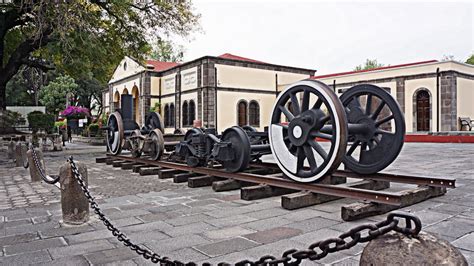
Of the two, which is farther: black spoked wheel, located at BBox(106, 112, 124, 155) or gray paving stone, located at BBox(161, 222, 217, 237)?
black spoked wheel, located at BBox(106, 112, 124, 155)

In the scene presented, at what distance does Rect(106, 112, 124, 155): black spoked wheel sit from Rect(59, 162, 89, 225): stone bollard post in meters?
5.62

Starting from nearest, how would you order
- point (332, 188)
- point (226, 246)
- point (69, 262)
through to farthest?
1. point (69, 262)
2. point (226, 246)
3. point (332, 188)

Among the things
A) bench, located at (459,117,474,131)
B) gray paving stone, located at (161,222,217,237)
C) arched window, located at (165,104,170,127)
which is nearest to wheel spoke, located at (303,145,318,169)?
gray paving stone, located at (161,222,217,237)

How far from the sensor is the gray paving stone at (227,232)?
128 inches

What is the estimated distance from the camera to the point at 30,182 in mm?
7168

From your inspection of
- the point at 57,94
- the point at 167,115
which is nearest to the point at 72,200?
the point at 167,115

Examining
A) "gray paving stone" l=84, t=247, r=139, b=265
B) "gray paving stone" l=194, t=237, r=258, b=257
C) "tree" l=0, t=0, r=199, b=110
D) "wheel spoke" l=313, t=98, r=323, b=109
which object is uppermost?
"tree" l=0, t=0, r=199, b=110

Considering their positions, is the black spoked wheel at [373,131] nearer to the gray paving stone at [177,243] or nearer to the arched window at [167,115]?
the gray paving stone at [177,243]

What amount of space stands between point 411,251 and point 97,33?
1526 centimetres

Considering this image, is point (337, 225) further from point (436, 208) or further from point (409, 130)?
point (409, 130)

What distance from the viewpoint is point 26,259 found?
2779 mm

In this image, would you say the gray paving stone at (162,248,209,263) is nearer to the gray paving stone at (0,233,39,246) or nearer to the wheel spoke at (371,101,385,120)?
the gray paving stone at (0,233,39,246)

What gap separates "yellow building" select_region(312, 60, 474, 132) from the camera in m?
20.6

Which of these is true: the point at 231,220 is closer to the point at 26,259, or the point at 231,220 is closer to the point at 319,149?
the point at 319,149
